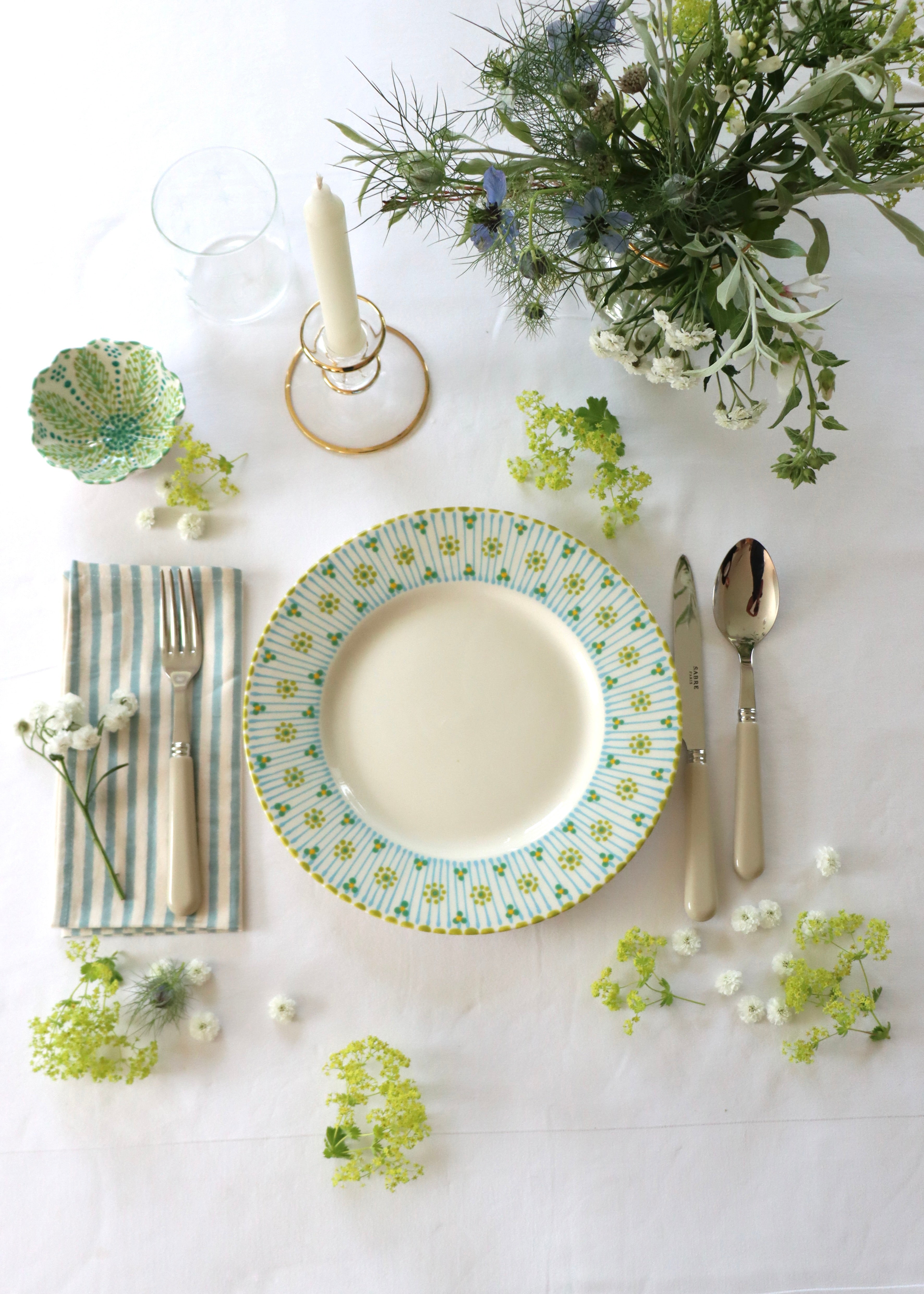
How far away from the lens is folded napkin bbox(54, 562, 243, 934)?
40.0 inches

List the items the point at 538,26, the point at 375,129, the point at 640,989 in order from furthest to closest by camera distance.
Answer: the point at 375,129 < the point at 640,989 < the point at 538,26

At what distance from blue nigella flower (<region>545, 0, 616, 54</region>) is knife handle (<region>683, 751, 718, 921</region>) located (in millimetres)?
742

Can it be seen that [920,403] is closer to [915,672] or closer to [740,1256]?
[915,672]

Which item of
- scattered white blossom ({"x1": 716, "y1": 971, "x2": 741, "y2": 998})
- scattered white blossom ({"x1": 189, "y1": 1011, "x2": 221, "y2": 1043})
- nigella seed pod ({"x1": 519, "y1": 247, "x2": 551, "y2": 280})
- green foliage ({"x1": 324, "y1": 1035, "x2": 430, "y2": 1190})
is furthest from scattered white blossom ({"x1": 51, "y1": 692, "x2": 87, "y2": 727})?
scattered white blossom ({"x1": 716, "y1": 971, "x2": 741, "y2": 998})

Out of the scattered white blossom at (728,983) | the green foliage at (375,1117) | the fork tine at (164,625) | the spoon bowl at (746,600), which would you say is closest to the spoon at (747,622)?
the spoon bowl at (746,600)

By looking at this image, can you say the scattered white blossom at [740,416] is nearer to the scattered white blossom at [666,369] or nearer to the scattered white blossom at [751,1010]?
the scattered white blossom at [666,369]

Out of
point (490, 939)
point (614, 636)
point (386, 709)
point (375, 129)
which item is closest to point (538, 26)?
point (375, 129)

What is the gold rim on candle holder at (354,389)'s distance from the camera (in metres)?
1.10

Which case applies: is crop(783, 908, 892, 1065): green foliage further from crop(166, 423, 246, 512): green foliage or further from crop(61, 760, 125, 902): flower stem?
crop(166, 423, 246, 512): green foliage

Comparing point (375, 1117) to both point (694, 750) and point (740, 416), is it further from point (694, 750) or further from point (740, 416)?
point (740, 416)

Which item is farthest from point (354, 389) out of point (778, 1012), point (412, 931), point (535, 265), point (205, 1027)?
point (778, 1012)

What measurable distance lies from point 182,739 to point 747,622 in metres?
0.69

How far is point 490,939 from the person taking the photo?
1.02m

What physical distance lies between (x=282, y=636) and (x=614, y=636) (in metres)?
0.38
